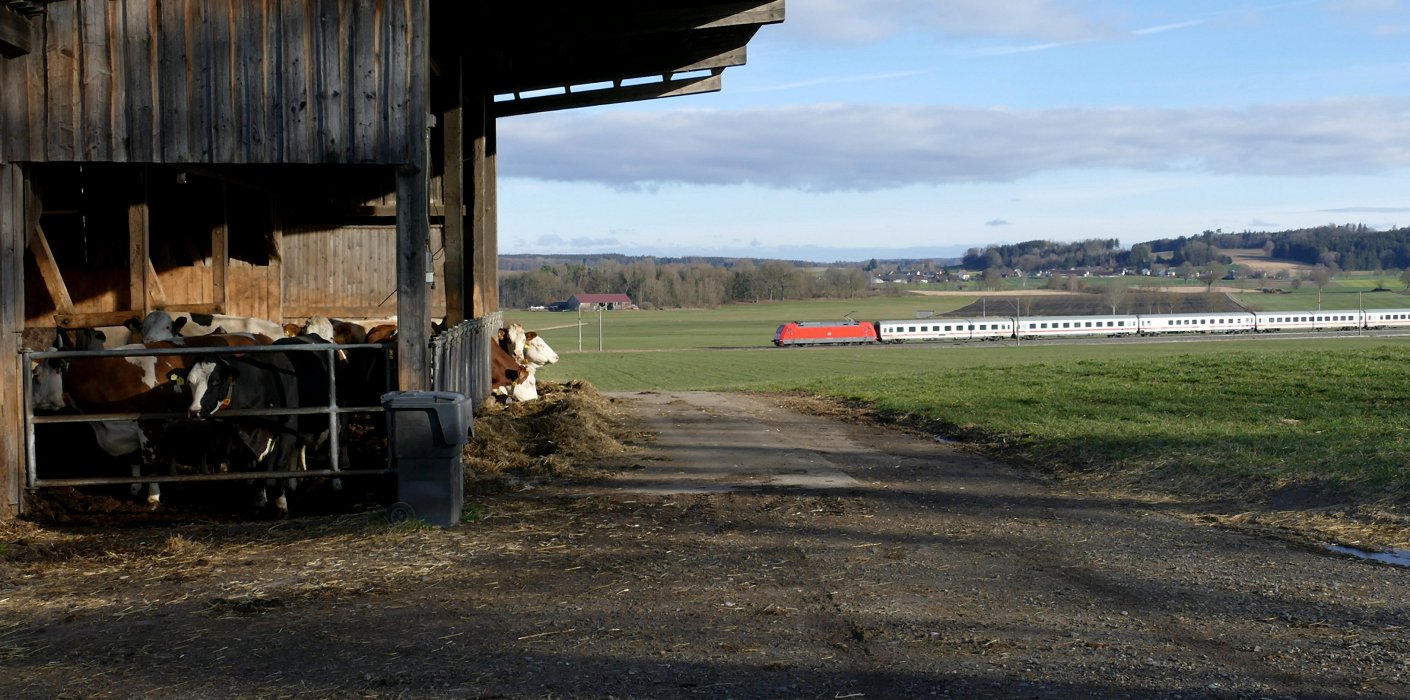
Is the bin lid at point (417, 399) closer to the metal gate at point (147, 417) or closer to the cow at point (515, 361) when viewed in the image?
the metal gate at point (147, 417)

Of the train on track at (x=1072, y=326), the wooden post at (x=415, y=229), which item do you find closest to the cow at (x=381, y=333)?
the wooden post at (x=415, y=229)

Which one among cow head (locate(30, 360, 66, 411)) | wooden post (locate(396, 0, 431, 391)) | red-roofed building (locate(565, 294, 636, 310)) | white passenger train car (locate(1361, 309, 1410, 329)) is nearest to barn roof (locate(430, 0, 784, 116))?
wooden post (locate(396, 0, 431, 391))

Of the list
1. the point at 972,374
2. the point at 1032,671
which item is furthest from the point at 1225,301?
the point at 1032,671

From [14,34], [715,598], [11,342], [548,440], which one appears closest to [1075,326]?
[548,440]

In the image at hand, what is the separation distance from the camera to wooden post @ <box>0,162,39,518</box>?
858 centimetres

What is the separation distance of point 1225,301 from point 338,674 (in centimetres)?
13760

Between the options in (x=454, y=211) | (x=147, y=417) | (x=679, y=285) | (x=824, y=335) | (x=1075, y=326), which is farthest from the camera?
(x=679, y=285)

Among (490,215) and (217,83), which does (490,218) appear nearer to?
(490,215)

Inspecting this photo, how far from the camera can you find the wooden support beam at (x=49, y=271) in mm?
10133

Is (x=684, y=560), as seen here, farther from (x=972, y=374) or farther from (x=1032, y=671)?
(x=972, y=374)

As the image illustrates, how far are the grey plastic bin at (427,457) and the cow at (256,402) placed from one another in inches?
64.0

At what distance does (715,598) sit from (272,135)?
5.23m

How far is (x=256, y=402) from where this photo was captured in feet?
32.0

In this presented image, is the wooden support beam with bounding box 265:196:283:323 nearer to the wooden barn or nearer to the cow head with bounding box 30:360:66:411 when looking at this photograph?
the wooden barn
